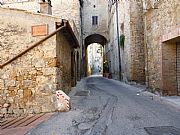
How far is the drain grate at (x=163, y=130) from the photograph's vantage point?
4.81m

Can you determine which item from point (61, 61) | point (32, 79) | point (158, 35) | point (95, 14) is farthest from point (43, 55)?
point (95, 14)

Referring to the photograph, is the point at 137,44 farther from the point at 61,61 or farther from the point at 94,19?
the point at 94,19

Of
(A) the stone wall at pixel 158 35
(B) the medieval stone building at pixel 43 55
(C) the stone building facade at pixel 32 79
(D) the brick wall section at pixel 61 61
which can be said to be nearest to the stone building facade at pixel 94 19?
(A) the stone wall at pixel 158 35

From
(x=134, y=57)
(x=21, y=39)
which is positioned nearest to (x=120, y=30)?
(x=134, y=57)

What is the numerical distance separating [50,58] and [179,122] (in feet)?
13.8

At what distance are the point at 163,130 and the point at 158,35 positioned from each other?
556 centimetres

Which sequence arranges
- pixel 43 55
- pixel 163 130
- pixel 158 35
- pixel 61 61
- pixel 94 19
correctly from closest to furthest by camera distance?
1. pixel 163 130
2. pixel 43 55
3. pixel 61 61
4. pixel 158 35
5. pixel 94 19

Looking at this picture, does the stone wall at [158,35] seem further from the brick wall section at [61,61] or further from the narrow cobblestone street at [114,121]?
the brick wall section at [61,61]

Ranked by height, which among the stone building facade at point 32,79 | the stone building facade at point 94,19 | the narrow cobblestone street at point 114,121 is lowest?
the narrow cobblestone street at point 114,121

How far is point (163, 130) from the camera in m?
5.02

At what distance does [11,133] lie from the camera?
5293 mm

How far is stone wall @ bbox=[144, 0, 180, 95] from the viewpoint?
339 inches

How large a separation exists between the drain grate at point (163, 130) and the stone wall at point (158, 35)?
159 inches

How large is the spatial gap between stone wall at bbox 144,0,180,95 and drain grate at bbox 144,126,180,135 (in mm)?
4031
